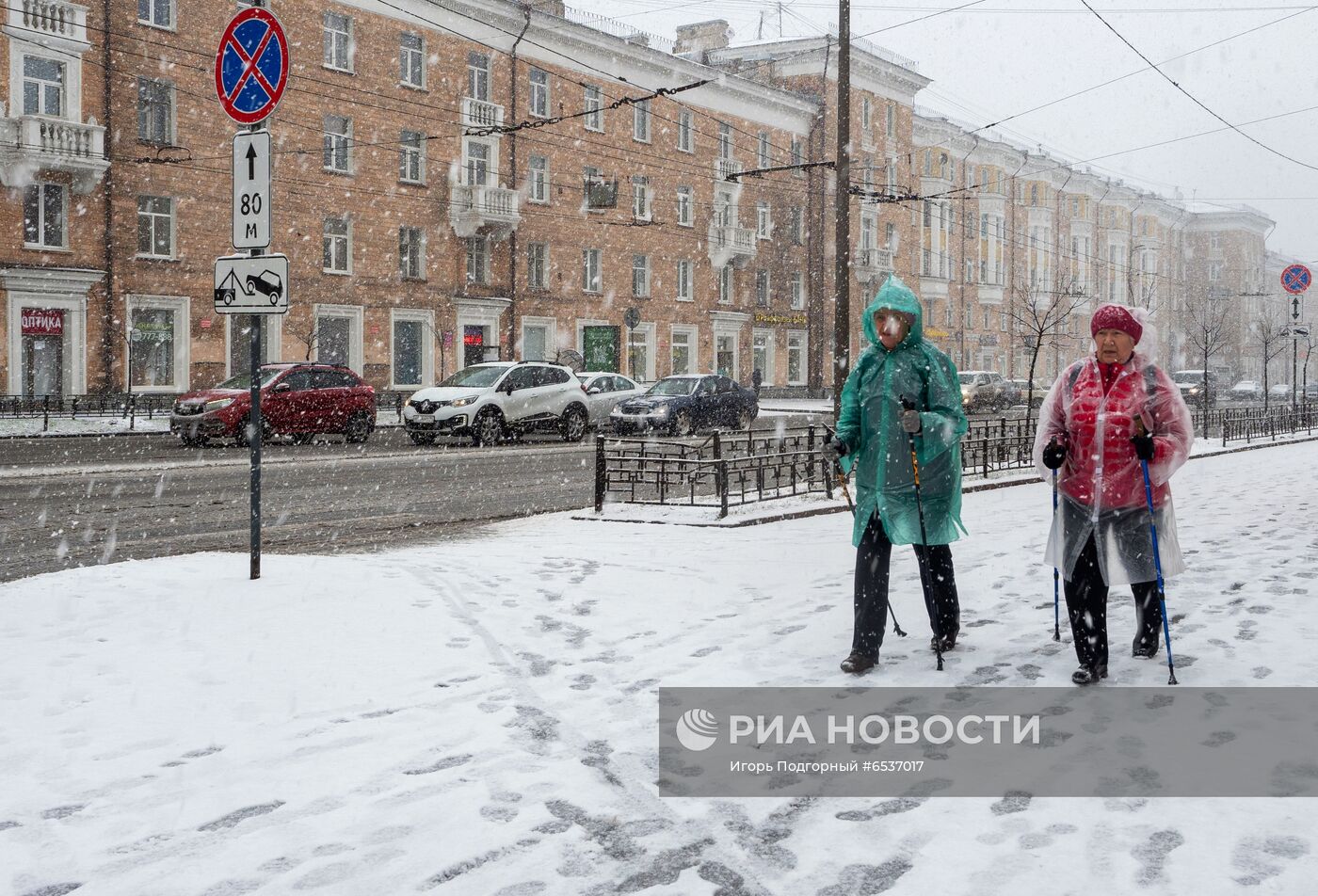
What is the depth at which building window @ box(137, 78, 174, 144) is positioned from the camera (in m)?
30.4

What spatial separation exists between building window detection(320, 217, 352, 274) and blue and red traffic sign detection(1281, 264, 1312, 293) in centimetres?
2375

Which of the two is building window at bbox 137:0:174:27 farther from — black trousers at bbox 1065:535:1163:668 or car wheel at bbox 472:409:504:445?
black trousers at bbox 1065:535:1163:668

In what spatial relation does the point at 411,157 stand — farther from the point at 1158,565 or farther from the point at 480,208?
the point at 1158,565

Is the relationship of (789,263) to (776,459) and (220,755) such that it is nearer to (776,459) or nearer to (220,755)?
(776,459)

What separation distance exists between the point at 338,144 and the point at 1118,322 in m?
32.4

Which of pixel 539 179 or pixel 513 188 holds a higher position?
pixel 539 179

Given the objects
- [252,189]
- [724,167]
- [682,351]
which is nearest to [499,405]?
[252,189]

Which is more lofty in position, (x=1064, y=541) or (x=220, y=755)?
(x=1064, y=541)

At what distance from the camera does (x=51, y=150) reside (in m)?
28.0

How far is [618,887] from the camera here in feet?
11.5

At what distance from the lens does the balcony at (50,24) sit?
2772cm

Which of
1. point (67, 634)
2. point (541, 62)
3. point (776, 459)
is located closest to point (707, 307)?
point (541, 62)

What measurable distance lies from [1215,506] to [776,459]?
4.47 meters

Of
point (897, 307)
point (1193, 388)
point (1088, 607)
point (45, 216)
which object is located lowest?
point (1088, 607)
